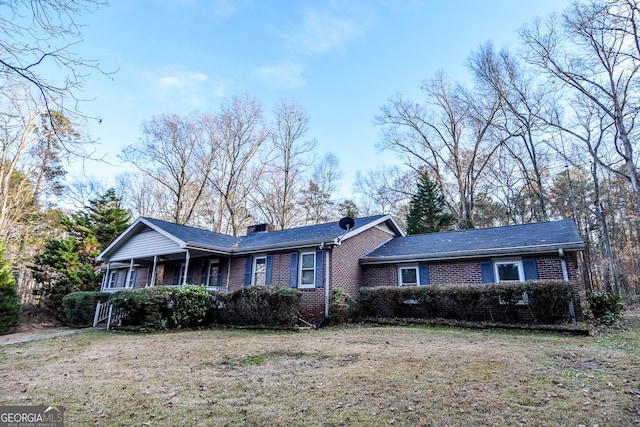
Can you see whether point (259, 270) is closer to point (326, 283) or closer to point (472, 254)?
point (326, 283)

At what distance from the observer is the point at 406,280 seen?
13.5m

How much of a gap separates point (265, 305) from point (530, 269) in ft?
28.9

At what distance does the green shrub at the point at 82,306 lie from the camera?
1483cm

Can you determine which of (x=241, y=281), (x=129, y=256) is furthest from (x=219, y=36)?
(x=129, y=256)

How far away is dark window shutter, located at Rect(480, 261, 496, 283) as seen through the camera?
1167 cm

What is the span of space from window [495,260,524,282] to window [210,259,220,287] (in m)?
12.0

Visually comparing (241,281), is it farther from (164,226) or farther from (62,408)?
(62,408)

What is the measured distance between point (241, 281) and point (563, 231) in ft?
41.4

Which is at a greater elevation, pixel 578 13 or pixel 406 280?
pixel 578 13

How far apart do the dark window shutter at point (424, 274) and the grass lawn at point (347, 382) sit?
454cm

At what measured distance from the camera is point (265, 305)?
11.3 m

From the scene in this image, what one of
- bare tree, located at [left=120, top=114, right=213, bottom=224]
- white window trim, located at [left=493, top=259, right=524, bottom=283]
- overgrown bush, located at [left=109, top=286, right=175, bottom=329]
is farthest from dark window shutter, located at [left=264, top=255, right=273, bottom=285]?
bare tree, located at [left=120, top=114, right=213, bottom=224]

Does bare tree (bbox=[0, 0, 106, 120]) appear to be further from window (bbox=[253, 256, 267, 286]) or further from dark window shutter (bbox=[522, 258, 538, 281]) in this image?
dark window shutter (bbox=[522, 258, 538, 281])

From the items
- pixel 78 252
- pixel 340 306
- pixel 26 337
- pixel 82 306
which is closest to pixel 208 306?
pixel 340 306
